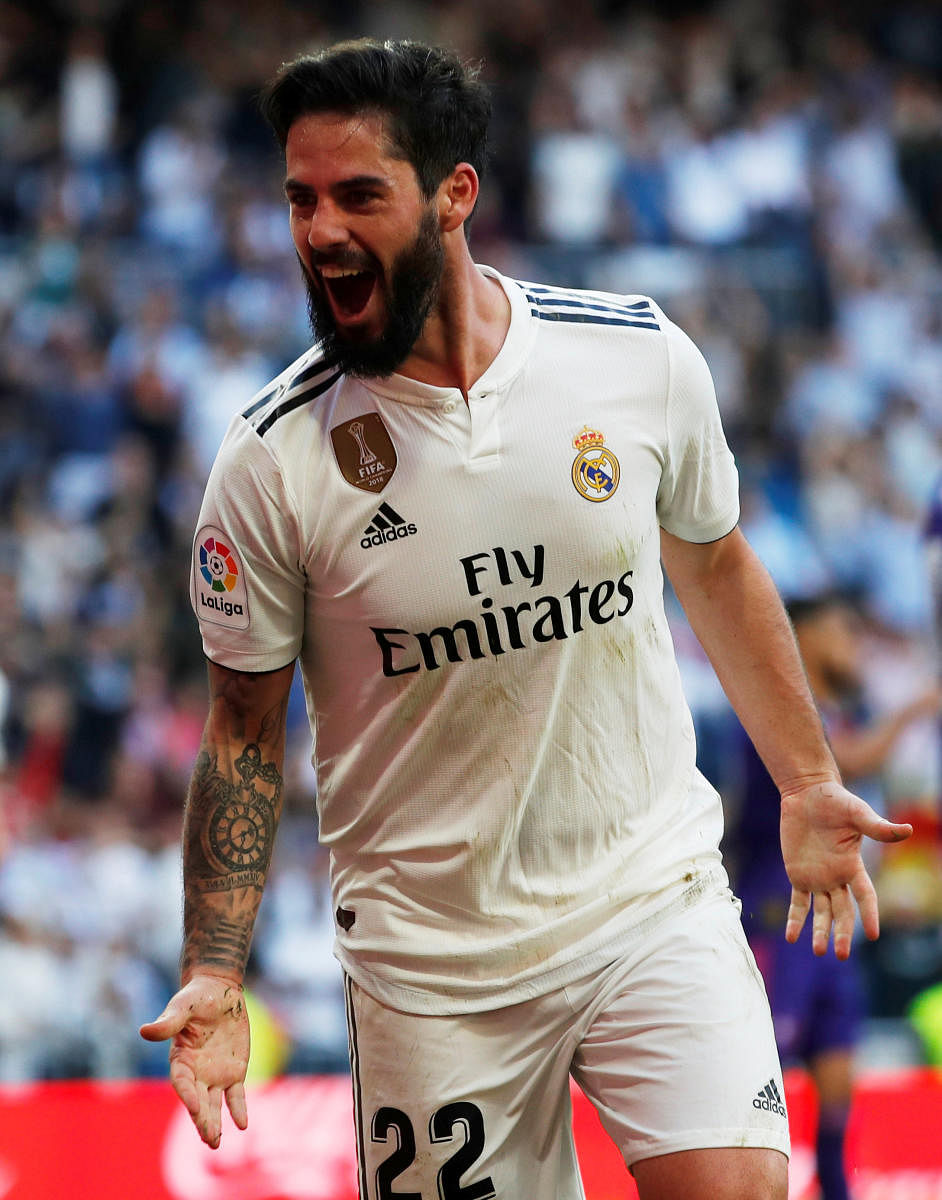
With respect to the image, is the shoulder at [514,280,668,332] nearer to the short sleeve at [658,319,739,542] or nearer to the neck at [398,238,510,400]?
the short sleeve at [658,319,739,542]

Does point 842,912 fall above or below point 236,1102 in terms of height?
→ above

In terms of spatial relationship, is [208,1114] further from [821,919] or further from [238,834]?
[821,919]

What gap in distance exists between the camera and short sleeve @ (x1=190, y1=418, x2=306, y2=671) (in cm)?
319

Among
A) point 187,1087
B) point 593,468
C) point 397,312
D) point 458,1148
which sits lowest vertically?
point 458,1148

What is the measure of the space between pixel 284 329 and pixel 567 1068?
28.8ft

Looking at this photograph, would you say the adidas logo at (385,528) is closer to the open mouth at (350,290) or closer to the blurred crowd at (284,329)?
the open mouth at (350,290)

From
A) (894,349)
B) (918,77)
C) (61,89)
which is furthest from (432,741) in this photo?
(918,77)

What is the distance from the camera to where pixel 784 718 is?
3.55m

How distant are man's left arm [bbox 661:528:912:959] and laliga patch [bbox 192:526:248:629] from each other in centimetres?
96

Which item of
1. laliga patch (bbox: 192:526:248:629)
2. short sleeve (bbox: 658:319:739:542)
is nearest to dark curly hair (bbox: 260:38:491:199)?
short sleeve (bbox: 658:319:739:542)

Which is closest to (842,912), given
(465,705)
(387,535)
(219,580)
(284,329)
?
(465,705)

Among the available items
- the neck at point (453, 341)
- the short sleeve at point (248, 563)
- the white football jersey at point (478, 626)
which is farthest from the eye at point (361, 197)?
the short sleeve at point (248, 563)

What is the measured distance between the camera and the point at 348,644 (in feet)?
10.8

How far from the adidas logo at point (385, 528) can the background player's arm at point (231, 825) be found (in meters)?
0.35
